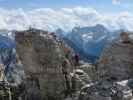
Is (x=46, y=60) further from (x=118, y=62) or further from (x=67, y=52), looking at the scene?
(x=118, y=62)

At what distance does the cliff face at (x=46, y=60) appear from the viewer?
5288 centimetres

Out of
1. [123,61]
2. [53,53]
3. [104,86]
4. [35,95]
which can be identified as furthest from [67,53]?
[104,86]

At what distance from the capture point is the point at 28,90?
55.5m

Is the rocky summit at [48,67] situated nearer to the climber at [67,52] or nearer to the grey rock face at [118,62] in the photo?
the climber at [67,52]

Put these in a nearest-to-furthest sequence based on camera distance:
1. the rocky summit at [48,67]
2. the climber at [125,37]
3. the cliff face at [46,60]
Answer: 1. the climber at [125,37]
2. the rocky summit at [48,67]
3. the cliff face at [46,60]

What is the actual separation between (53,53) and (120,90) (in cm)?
2075

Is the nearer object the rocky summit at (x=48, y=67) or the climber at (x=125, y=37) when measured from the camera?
the climber at (x=125, y=37)

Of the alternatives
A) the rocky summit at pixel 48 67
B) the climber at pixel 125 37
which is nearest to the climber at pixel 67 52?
the rocky summit at pixel 48 67

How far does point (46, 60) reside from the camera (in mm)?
53250

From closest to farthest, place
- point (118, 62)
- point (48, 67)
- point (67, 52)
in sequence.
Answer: point (118, 62)
point (48, 67)
point (67, 52)

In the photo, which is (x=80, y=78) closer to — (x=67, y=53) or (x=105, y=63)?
(x=67, y=53)

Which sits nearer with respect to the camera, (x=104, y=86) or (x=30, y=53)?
(x=104, y=86)

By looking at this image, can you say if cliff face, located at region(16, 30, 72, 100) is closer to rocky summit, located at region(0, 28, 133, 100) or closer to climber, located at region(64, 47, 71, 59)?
rocky summit, located at region(0, 28, 133, 100)

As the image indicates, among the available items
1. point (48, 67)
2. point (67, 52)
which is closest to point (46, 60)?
point (48, 67)
